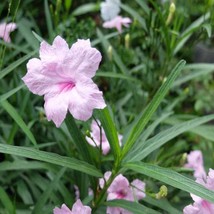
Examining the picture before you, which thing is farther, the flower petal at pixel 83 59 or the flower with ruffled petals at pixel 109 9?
the flower with ruffled petals at pixel 109 9

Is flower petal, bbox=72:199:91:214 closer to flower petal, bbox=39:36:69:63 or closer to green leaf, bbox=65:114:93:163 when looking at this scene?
green leaf, bbox=65:114:93:163

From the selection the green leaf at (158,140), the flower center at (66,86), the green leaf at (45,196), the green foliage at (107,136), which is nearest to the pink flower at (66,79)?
the flower center at (66,86)

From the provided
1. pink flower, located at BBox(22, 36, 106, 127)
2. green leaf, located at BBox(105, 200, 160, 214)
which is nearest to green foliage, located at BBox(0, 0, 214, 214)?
green leaf, located at BBox(105, 200, 160, 214)

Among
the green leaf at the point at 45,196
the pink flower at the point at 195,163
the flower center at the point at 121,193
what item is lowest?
the pink flower at the point at 195,163

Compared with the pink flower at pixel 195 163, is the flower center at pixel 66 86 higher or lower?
higher


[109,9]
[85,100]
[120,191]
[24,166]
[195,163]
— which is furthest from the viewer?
[109,9]

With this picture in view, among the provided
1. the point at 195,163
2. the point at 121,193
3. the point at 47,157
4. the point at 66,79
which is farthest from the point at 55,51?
the point at 195,163

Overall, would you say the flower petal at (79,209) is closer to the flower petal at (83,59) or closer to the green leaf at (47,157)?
Answer: the green leaf at (47,157)

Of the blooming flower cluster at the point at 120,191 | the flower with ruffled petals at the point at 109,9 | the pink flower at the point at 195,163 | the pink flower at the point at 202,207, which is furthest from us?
the flower with ruffled petals at the point at 109,9

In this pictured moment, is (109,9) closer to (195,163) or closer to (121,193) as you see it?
(195,163)
